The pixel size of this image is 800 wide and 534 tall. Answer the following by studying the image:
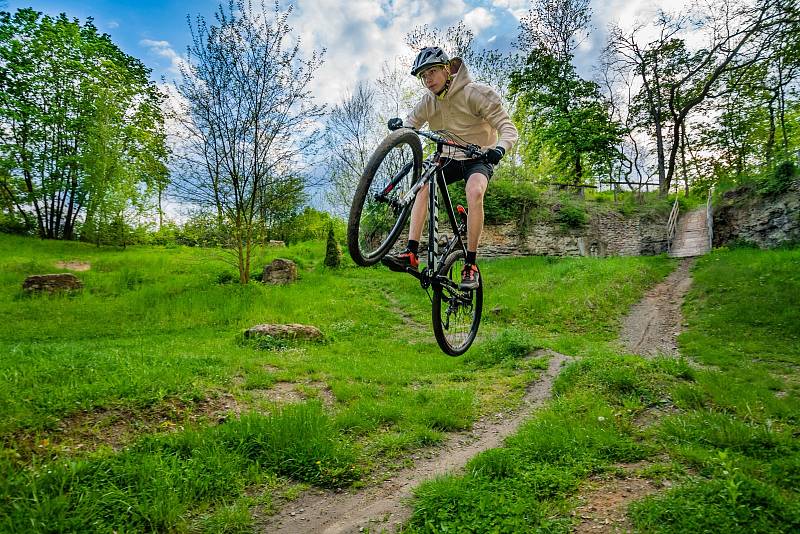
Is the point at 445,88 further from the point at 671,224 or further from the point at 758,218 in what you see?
the point at 671,224

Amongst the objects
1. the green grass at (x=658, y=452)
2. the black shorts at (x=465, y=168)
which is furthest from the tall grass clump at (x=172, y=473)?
the black shorts at (x=465, y=168)

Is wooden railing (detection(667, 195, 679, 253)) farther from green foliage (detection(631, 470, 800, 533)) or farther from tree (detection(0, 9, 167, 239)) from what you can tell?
tree (detection(0, 9, 167, 239))

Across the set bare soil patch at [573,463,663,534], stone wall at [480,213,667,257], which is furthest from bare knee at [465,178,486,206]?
stone wall at [480,213,667,257]

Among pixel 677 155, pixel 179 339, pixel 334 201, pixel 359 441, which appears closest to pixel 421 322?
pixel 179 339

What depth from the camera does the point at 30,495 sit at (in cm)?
312

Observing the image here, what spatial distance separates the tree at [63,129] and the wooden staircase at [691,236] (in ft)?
84.8

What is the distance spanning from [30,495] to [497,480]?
396 cm

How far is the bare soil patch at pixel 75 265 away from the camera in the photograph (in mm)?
16081

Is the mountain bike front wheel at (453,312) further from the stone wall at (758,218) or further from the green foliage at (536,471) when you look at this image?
the stone wall at (758,218)

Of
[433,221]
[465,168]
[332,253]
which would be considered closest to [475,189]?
[465,168]

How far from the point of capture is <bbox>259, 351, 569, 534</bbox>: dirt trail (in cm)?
356

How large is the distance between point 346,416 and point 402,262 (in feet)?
8.76

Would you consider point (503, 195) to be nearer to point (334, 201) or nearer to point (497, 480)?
point (334, 201)

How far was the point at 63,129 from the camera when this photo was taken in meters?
21.8
